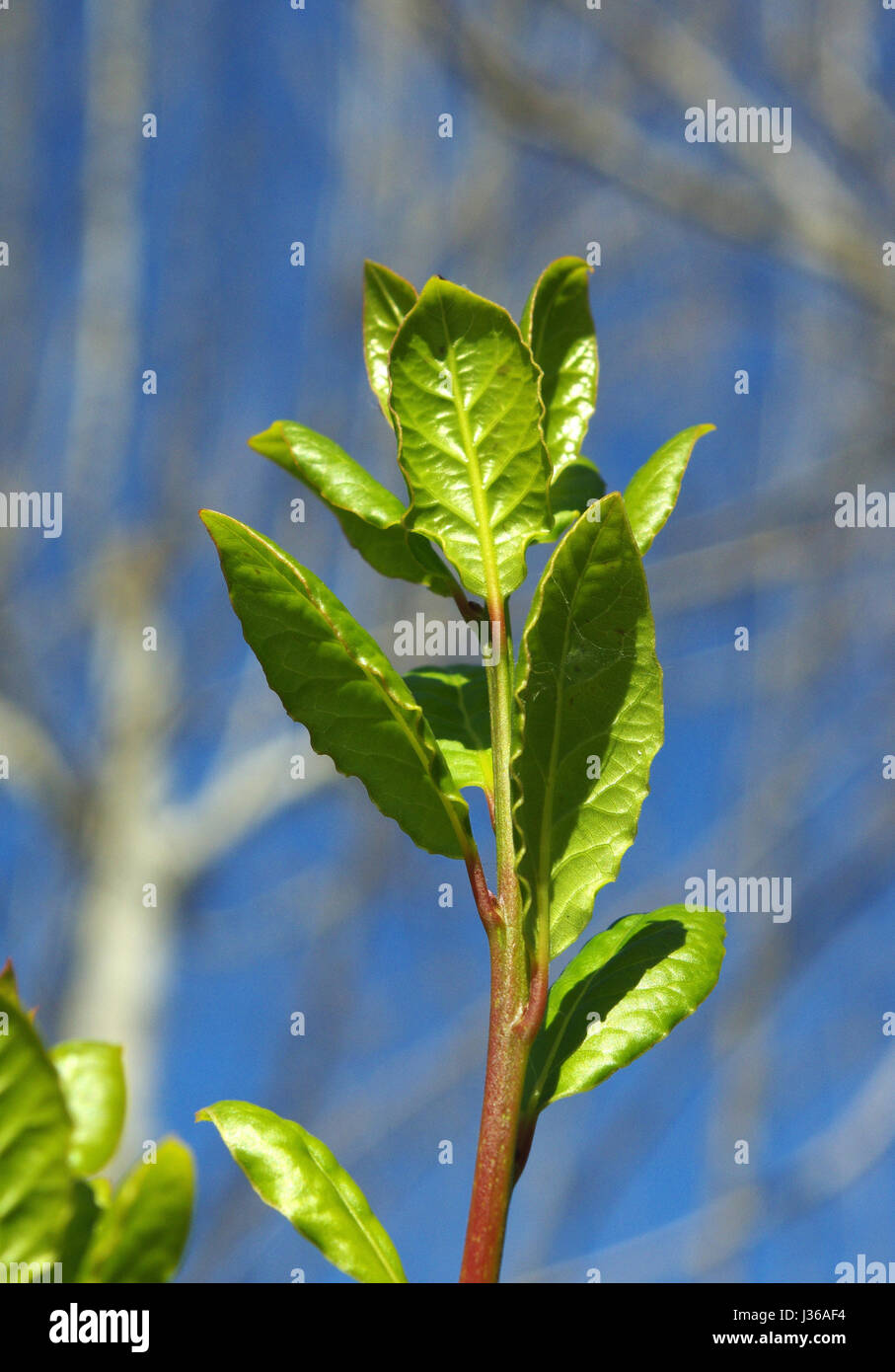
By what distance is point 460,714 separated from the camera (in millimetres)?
771

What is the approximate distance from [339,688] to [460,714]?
19cm

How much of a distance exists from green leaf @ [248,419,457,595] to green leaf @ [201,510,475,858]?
0.32 ft

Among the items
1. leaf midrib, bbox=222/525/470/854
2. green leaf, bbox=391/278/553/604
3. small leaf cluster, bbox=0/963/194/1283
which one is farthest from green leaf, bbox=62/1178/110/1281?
green leaf, bbox=391/278/553/604

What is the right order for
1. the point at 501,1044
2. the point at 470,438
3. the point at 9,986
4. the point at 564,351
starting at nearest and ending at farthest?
the point at 9,986, the point at 501,1044, the point at 470,438, the point at 564,351

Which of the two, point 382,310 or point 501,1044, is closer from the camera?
point 501,1044

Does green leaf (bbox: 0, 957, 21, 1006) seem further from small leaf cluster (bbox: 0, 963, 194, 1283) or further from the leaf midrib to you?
the leaf midrib

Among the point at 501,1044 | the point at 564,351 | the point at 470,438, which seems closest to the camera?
the point at 501,1044

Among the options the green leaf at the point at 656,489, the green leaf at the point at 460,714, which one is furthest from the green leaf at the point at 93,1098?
the green leaf at the point at 656,489

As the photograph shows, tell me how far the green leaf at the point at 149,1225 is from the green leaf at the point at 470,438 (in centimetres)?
32

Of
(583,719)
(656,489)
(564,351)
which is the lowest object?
(583,719)

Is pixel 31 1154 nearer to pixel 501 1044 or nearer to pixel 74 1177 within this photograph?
pixel 74 1177

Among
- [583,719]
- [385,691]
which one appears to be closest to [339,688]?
[385,691]

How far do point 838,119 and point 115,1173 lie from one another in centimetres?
620

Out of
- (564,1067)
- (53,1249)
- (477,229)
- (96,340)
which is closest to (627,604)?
(564,1067)
